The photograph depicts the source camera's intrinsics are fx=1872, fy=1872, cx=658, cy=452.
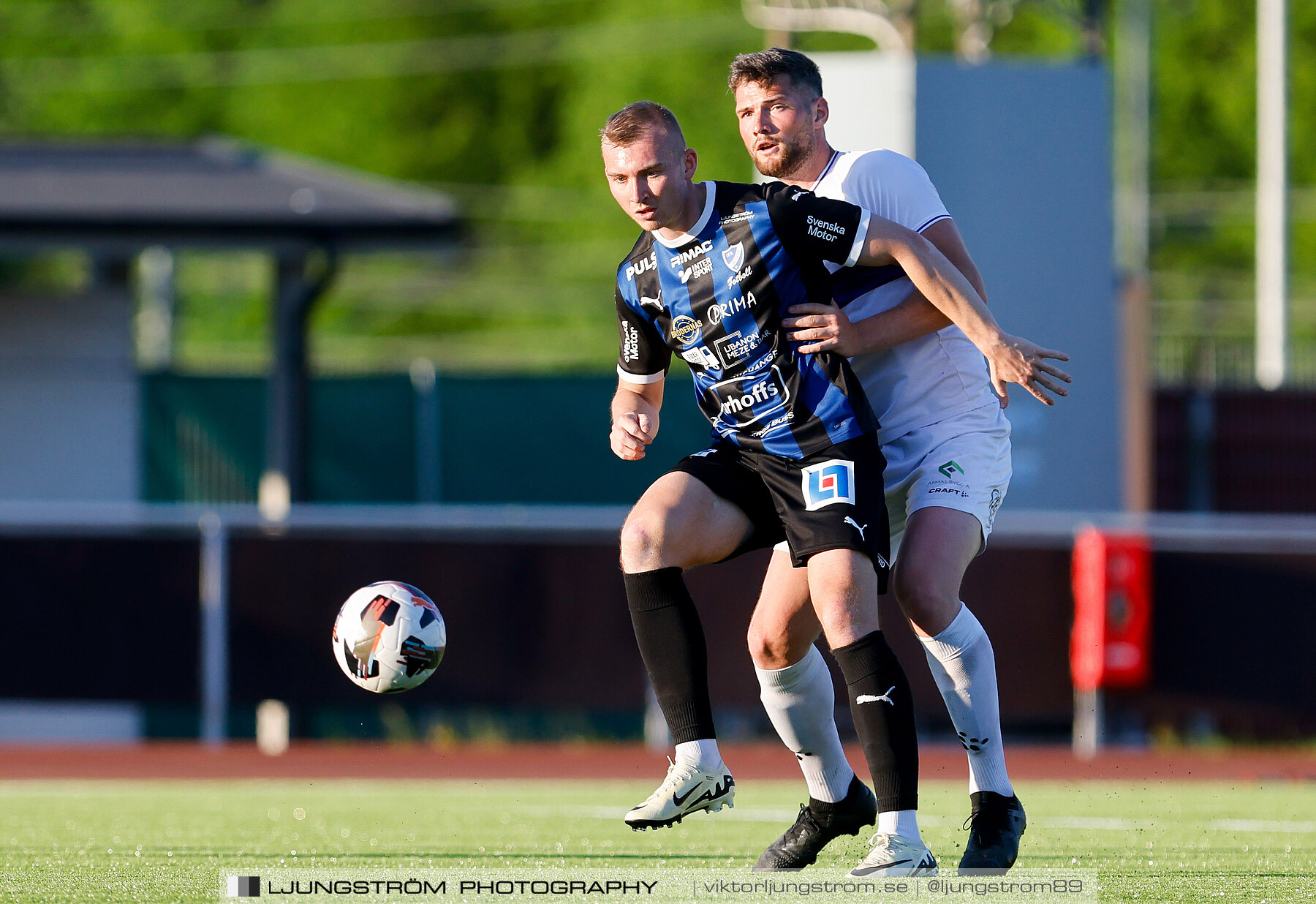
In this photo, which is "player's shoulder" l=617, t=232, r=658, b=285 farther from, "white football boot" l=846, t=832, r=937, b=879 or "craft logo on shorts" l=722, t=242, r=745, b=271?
"white football boot" l=846, t=832, r=937, b=879

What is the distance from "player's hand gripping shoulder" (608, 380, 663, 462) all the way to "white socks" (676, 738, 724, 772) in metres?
0.78

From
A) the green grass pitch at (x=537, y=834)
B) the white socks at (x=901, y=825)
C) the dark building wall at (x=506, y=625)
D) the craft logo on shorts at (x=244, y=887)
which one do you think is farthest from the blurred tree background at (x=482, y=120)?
the craft logo on shorts at (x=244, y=887)

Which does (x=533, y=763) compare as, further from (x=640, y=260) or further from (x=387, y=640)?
(x=640, y=260)

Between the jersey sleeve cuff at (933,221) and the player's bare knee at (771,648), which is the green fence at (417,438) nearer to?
A: the player's bare knee at (771,648)

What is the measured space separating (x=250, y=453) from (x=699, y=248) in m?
11.0

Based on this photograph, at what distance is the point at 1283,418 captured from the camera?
14117mm

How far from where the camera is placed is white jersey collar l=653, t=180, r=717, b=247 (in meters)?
5.02

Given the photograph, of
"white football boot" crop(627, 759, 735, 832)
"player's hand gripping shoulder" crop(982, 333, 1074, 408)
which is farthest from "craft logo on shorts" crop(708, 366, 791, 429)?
"white football boot" crop(627, 759, 735, 832)

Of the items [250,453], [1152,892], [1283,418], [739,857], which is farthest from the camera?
[250,453]

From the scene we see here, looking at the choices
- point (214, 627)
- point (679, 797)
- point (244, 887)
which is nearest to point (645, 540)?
point (679, 797)

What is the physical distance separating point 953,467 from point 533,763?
718 cm

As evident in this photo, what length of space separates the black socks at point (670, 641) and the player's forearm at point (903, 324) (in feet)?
2.74

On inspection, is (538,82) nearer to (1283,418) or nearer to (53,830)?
(1283,418)

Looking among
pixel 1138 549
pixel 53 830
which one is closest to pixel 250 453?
pixel 1138 549
